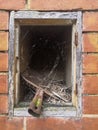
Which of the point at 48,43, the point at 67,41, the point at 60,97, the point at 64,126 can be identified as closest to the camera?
the point at 64,126

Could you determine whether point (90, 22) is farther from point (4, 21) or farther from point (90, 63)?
point (4, 21)

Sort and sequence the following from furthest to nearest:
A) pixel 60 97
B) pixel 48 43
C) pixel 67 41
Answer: pixel 48 43 → pixel 67 41 → pixel 60 97

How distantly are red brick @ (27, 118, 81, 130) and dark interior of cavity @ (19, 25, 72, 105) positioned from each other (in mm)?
234

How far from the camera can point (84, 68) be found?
186 centimetres

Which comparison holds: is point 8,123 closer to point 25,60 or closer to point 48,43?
point 25,60

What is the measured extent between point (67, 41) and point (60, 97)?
1.31 feet

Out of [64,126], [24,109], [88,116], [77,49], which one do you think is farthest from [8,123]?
[77,49]

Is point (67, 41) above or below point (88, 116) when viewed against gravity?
above

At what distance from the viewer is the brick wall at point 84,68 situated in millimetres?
1851

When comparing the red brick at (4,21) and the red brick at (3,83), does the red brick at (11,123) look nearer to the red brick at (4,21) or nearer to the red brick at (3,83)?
the red brick at (3,83)

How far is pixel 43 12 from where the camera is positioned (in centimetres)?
186

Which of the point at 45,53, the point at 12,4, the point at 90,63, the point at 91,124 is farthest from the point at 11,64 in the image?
the point at 45,53

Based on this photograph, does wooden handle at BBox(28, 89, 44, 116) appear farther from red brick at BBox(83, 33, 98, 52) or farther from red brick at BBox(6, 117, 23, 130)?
red brick at BBox(83, 33, 98, 52)

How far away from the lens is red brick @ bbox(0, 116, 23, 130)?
185 centimetres
